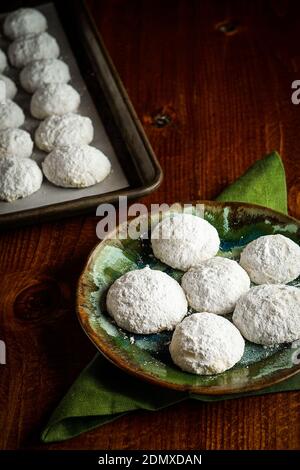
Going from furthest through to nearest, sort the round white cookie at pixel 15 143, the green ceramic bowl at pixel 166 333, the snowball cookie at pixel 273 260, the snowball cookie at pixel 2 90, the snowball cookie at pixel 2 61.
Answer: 1. the snowball cookie at pixel 2 61
2. the snowball cookie at pixel 2 90
3. the round white cookie at pixel 15 143
4. the snowball cookie at pixel 273 260
5. the green ceramic bowl at pixel 166 333

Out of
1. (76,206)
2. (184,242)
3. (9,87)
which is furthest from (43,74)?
(184,242)

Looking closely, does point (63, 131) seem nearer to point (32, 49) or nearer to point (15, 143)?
point (15, 143)

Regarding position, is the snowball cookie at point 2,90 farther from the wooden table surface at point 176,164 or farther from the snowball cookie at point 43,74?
the wooden table surface at point 176,164

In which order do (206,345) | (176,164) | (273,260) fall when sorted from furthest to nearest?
(176,164)
(273,260)
(206,345)

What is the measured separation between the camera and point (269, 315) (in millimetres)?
884

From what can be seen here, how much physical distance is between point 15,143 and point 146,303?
1.60 feet

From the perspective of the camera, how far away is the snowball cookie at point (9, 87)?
139 cm

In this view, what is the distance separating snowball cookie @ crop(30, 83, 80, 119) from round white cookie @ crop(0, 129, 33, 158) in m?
0.08

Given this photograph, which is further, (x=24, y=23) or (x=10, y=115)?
(x=24, y=23)

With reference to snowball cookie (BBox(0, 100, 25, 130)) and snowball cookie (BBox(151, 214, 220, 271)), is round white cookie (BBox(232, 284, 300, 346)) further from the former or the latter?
snowball cookie (BBox(0, 100, 25, 130))

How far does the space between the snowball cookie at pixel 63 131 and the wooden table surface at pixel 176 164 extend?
120mm

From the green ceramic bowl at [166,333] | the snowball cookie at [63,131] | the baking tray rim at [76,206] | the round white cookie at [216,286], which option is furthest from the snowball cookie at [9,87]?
the round white cookie at [216,286]

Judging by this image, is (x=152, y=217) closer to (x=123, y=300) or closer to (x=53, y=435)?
(x=123, y=300)

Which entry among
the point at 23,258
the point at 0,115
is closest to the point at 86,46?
the point at 0,115
